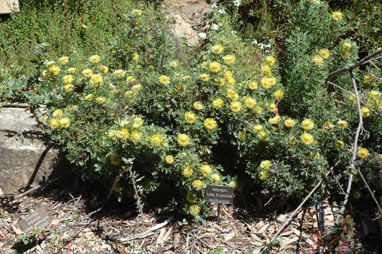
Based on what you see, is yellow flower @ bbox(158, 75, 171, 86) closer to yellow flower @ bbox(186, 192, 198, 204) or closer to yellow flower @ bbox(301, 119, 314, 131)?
yellow flower @ bbox(186, 192, 198, 204)

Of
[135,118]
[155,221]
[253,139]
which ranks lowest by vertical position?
[155,221]

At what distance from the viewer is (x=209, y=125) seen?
2.61 metres

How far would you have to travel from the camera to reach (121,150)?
8.39 ft

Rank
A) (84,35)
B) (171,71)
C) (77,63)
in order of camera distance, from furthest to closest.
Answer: (84,35) < (77,63) < (171,71)

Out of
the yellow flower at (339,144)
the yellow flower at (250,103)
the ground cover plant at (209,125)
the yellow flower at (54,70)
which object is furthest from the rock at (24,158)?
the yellow flower at (339,144)

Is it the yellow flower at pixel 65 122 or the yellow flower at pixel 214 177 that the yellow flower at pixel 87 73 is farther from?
the yellow flower at pixel 214 177

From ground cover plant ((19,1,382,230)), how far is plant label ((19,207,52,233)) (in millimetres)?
385

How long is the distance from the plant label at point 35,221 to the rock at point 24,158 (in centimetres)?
47

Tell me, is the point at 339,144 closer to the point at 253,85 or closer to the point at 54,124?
the point at 253,85

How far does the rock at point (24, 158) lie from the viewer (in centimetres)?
310

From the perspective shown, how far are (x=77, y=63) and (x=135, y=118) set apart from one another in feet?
4.19

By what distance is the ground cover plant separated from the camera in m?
2.58

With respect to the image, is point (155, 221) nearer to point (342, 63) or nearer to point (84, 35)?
point (342, 63)

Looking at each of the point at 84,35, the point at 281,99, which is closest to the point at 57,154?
the point at 281,99
